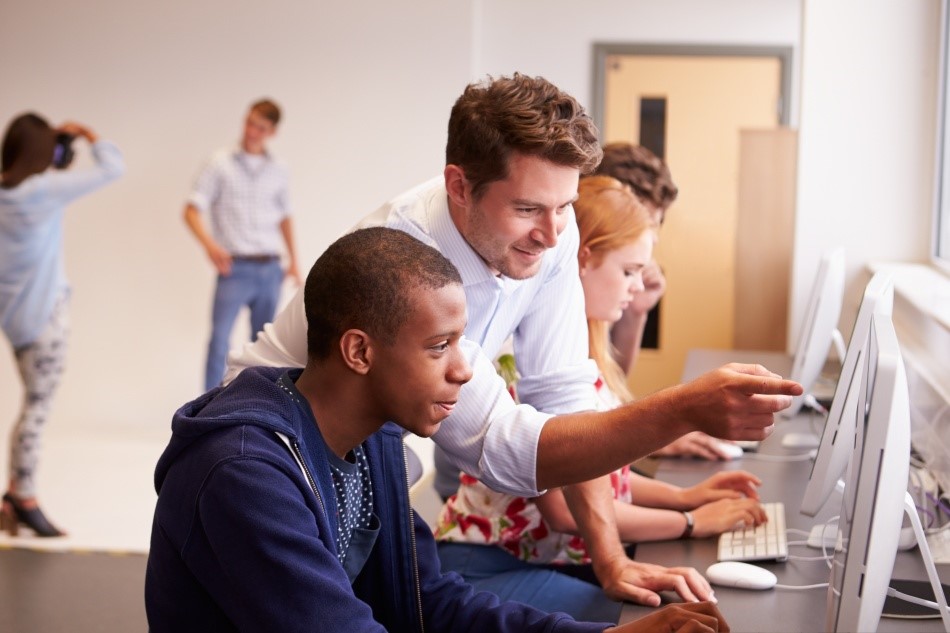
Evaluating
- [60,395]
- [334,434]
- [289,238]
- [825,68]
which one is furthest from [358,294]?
[60,395]

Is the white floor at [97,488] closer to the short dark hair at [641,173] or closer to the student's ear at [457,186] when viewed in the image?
the short dark hair at [641,173]

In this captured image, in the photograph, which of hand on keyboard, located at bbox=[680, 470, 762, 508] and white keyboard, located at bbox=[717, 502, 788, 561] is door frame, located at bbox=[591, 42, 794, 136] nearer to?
hand on keyboard, located at bbox=[680, 470, 762, 508]

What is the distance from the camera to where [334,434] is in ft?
4.39

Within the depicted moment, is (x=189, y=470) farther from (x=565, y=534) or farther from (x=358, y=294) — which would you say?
(x=565, y=534)

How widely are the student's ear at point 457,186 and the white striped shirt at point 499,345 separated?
0.05m

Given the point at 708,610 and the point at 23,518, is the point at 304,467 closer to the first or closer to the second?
the point at 708,610

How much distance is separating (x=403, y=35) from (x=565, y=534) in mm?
4564

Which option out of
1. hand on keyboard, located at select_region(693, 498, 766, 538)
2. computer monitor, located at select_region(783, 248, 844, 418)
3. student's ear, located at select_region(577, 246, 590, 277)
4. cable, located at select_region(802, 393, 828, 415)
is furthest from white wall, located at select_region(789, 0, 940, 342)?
hand on keyboard, located at select_region(693, 498, 766, 538)

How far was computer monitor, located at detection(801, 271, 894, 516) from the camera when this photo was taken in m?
1.48

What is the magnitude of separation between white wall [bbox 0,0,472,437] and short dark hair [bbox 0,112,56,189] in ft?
6.72

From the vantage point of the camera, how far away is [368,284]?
1.30 metres

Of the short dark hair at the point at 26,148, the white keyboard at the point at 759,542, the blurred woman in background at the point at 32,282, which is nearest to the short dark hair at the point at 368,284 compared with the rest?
the white keyboard at the point at 759,542

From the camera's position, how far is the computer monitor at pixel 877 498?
1156 mm

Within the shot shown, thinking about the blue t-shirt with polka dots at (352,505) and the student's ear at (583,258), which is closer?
the blue t-shirt with polka dots at (352,505)
